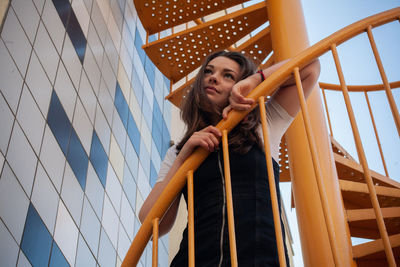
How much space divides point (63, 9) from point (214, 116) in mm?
2008

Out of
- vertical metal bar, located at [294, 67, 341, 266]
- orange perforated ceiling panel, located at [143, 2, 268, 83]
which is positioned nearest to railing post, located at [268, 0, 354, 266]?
→ orange perforated ceiling panel, located at [143, 2, 268, 83]

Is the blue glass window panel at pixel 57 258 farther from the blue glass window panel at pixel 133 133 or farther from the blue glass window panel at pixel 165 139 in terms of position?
the blue glass window panel at pixel 165 139

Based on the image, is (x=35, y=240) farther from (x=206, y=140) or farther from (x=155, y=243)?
(x=206, y=140)

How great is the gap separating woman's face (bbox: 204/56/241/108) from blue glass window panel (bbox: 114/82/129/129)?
94.8 inches

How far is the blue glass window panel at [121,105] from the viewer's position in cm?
408

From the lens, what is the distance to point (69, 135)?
9.76ft

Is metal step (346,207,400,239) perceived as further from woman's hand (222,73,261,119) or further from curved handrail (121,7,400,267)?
woman's hand (222,73,261,119)

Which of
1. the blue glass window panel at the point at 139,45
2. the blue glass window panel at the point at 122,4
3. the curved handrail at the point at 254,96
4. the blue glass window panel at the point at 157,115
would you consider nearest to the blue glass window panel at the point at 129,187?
the blue glass window panel at the point at 157,115

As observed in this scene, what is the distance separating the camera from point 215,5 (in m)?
3.73

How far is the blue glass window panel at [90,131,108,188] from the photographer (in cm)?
336

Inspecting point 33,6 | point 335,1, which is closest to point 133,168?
point 33,6

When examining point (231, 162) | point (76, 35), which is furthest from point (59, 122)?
point (231, 162)

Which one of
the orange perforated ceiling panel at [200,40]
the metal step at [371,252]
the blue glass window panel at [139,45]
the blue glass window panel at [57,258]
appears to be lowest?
the metal step at [371,252]

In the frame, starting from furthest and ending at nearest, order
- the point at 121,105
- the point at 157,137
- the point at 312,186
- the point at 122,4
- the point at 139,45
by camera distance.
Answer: the point at 157,137 → the point at 139,45 → the point at 122,4 → the point at 121,105 → the point at 312,186
